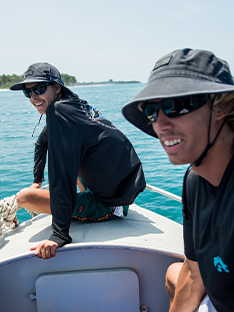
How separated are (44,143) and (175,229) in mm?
1472

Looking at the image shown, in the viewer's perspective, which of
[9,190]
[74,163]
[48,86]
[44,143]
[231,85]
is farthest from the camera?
[9,190]

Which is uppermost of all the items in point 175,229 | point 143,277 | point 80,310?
point 175,229

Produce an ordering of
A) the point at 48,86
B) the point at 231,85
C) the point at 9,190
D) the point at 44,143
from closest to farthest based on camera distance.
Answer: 1. the point at 231,85
2. the point at 48,86
3. the point at 44,143
4. the point at 9,190

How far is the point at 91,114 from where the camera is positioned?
7.16 feet

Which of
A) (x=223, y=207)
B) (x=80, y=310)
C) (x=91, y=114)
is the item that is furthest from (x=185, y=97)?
(x=80, y=310)

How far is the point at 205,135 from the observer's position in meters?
1.00

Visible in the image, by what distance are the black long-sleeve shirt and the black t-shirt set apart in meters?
0.96

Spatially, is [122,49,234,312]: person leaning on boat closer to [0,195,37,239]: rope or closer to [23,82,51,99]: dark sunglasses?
[23,82,51,99]: dark sunglasses

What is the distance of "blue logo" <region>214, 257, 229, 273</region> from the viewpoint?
3.26 ft

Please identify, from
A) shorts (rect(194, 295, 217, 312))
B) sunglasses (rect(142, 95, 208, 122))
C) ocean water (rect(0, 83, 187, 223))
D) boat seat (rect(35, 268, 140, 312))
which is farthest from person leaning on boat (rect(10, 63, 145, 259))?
ocean water (rect(0, 83, 187, 223))

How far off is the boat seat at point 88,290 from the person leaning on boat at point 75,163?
25 cm

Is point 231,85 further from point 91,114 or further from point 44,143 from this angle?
point 44,143

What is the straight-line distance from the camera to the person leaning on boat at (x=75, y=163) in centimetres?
194

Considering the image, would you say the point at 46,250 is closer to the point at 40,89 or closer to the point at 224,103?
the point at 40,89
